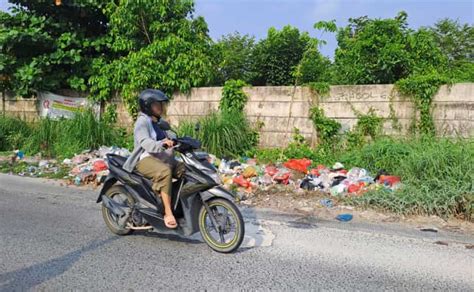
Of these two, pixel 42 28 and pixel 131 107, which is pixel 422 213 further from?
pixel 42 28

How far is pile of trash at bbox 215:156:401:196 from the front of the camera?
734cm

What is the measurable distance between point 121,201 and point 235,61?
38.1 ft

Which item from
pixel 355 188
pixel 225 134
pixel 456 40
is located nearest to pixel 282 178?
pixel 355 188

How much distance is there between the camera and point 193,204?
473 centimetres

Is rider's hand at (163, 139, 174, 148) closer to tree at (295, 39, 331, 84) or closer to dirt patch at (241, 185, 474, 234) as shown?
dirt patch at (241, 185, 474, 234)

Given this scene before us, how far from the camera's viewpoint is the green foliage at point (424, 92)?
28.5 feet

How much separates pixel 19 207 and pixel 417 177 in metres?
6.20

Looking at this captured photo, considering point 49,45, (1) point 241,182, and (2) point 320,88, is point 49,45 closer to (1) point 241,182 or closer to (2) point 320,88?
(2) point 320,88

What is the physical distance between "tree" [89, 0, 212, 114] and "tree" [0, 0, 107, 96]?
0.65m

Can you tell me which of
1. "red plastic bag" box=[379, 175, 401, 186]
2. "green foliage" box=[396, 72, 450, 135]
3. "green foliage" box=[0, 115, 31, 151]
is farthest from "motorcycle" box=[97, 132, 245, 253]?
"green foliage" box=[0, 115, 31, 151]

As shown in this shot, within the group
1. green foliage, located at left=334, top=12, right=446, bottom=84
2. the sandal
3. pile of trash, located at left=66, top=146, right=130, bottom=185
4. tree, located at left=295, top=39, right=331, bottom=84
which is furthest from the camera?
tree, located at left=295, top=39, right=331, bottom=84

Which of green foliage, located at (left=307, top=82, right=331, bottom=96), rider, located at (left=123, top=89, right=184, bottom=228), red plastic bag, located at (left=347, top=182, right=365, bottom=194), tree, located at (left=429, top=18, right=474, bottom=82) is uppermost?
tree, located at (left=429, top=18, right=474, bottom=82)

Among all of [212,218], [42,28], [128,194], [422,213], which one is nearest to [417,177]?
[422,213]

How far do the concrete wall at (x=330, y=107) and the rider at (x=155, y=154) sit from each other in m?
5.61
